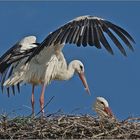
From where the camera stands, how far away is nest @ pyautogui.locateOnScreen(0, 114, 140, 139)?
8.34 m

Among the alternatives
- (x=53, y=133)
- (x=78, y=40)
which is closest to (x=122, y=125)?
(x=53, y=133)

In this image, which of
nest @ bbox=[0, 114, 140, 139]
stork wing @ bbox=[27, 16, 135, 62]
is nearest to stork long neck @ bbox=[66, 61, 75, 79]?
stork wing @ bbox=[27, 16, 135, 62]

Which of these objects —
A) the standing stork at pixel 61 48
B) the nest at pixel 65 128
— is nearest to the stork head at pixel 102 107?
the standing stork at pixel 61 48

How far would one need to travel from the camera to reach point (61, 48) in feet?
37.7

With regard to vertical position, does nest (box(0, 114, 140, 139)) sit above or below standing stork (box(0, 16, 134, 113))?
below

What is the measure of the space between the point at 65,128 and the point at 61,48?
3.23 metres

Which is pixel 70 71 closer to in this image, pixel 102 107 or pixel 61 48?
pixel 61 48

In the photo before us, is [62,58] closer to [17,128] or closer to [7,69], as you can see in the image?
[7,69]

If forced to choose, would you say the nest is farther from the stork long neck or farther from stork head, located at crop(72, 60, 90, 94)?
stork head, located at crop(72, 60, 90, 94)

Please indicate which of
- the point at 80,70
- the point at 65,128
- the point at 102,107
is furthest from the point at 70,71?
the point at 65,128

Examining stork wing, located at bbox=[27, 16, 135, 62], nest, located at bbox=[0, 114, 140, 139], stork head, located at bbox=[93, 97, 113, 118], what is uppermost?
stork wing, located at bbox=[27, 16, 135, 62]

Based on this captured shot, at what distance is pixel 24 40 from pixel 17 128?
3.52 m

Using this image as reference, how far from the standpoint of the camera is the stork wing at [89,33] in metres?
9.90

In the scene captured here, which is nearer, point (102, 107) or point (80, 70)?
point (102, 107)
